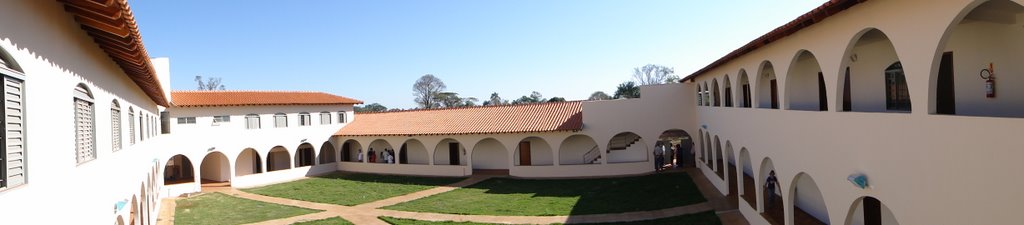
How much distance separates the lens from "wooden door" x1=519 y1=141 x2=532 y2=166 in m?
28.7

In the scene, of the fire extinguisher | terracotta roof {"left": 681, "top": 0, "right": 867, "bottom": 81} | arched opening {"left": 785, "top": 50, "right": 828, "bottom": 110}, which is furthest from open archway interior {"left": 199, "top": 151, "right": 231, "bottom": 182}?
the fire extinguisher

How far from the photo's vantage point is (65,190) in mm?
5539

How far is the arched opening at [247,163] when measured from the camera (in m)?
29.3

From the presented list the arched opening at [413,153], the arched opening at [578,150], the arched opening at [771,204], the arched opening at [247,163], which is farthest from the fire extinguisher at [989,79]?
the arched opening at [247,163]

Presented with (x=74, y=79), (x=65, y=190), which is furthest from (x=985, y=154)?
(x=74, y=79)

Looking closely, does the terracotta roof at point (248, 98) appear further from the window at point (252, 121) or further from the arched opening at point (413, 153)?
the arched opening at point (413, 153)

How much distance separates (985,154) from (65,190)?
9.58 metres

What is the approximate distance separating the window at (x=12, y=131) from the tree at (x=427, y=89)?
8489 centimetres

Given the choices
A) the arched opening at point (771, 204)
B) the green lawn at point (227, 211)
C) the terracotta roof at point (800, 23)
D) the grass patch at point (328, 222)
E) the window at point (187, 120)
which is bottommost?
Answer: the grass patch at point (328, 222)

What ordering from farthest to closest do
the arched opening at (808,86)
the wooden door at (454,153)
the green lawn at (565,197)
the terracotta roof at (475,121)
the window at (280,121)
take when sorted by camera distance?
the wooden door at (454,153), the window at (280,121), the terracotta roof at (475,121), the green lawn at (565,197), the arched opening at (808,86)

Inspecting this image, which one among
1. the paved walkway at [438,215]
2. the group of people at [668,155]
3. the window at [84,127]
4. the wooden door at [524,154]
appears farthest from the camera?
the wooden door at [524,154]

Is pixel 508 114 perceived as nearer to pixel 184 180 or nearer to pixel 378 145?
pixel 378 145

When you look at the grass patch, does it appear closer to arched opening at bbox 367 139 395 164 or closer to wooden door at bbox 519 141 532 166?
arched opening at bbox 367 139 395 164

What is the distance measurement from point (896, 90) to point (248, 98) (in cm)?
2866
